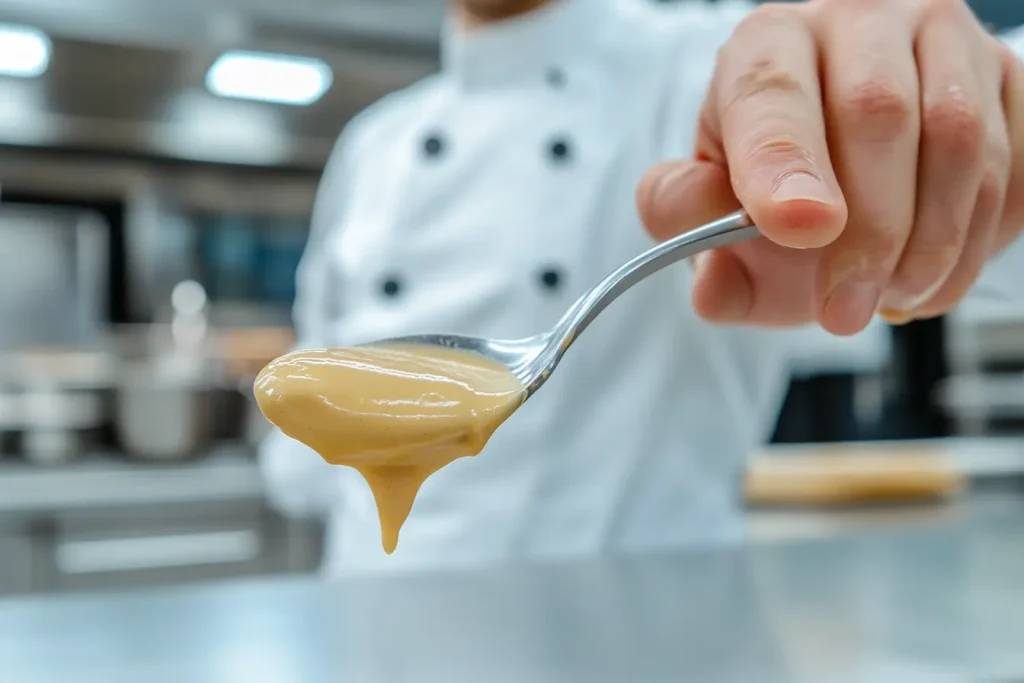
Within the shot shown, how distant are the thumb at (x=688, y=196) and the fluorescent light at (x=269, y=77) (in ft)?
5.19

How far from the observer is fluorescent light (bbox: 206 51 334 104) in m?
1.91

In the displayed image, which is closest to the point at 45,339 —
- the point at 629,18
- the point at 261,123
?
the point at 261,123

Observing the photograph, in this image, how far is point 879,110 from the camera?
1.32 feet

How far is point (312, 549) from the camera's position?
6.61 feet

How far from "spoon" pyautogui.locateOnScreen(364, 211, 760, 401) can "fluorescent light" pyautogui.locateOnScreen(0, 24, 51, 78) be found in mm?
1645

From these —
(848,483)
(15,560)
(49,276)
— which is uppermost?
(49,276)

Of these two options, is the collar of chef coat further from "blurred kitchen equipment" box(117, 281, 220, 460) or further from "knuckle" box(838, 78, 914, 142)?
"blurred kitchen equipment" box(117, 281, 220, 460)

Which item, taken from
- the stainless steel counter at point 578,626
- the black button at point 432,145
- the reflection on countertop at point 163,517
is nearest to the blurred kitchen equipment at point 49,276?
the reflection on countertop at point 163,517

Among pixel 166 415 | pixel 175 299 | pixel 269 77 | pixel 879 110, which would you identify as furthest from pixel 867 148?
pixel 175 299

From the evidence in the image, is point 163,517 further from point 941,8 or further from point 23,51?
point 941,8

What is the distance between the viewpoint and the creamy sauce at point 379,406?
41cm

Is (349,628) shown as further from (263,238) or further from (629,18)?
(263,238)

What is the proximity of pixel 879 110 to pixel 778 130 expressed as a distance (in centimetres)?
6

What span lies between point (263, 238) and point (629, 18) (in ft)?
6.26
